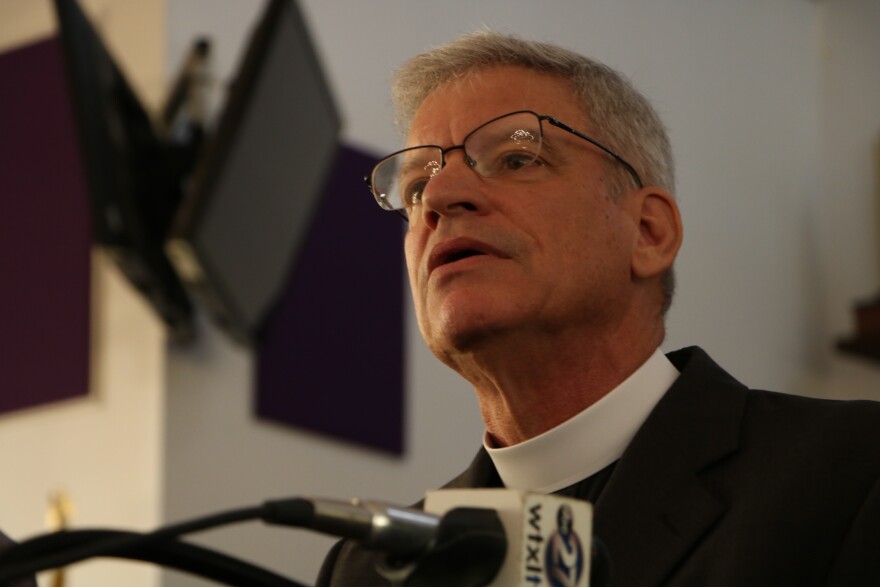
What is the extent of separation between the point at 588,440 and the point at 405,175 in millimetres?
539

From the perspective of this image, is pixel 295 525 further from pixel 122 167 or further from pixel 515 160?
pixel 122 167

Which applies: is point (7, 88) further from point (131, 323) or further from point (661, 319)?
point (661, 319)

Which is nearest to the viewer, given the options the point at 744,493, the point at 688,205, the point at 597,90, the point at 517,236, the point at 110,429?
the point at 744,493

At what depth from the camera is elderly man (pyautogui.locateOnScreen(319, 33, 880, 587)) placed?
1.72m

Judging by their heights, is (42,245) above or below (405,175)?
above

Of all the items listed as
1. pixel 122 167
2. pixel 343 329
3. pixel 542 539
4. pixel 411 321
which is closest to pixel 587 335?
pixel 542 539

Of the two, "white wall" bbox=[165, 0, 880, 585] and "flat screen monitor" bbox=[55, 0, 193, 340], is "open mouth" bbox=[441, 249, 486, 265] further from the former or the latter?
"white wall" bbox=[165, 0, 880, 585]

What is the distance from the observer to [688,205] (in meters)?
6.23

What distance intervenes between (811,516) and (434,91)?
975mm

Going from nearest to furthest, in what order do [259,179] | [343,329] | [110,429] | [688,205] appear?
[259,179], [110,429], [343,329], [688,205]

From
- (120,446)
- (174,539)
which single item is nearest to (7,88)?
(120,446)

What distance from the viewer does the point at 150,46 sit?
16.1 ft

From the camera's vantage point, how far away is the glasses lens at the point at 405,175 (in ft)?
7.24

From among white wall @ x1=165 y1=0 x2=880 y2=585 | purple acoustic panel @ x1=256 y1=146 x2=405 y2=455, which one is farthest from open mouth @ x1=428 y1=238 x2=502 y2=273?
purple acoustic panel @ x1=256 y1=146 x2=405 y2=455
